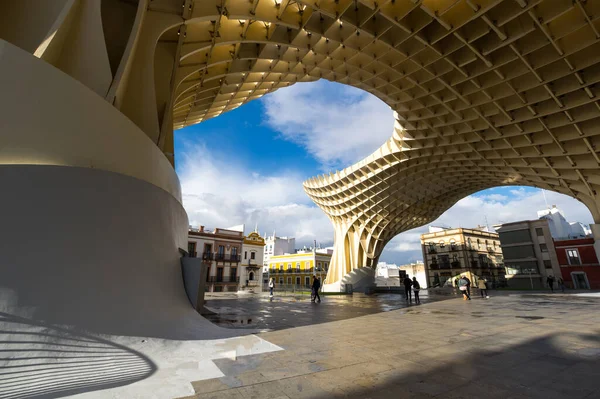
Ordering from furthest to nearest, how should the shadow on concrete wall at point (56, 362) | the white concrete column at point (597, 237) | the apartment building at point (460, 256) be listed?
the apartment building at point (460, 256)
the white concrete column at point (597, 237)
the shadow on concrete wall at point (56, 362)

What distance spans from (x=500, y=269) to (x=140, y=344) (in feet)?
228

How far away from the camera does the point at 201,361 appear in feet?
14.1

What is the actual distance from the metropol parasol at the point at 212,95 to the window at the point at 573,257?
17.1 meters

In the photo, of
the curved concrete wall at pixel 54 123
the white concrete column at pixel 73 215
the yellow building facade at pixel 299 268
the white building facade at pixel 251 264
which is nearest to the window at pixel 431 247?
the yellow building facade at pixel 299 268

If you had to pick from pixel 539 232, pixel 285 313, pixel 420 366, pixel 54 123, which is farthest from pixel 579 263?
pixel 54 123

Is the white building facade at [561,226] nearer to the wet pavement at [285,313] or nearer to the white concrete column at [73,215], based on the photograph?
the wet pavement at [285,313]

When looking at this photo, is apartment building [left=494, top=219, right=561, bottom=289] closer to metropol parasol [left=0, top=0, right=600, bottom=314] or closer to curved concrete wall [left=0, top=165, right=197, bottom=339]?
metropol parasol [left=0, top=0, right=600, bottom=314]

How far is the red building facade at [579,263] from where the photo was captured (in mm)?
33469

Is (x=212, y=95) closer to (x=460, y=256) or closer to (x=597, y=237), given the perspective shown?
(x=597, y=237)

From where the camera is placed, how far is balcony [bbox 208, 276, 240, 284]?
39259 millimetres

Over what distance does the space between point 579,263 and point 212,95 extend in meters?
46.7

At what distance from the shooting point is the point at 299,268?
61031 millimetres

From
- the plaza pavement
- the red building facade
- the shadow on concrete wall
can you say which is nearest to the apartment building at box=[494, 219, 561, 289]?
the red building facade

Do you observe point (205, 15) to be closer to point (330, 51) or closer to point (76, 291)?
point (330, 51)
